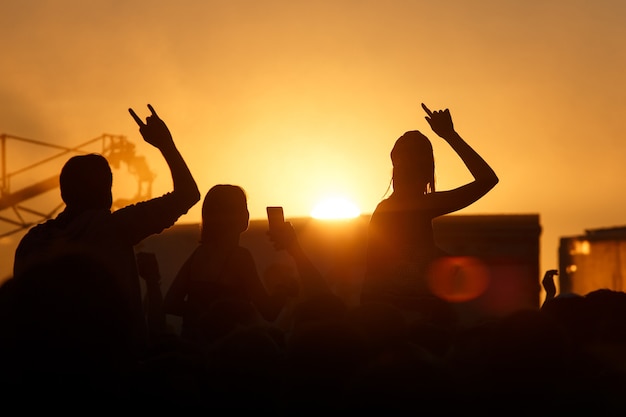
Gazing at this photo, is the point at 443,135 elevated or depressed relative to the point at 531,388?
elevated

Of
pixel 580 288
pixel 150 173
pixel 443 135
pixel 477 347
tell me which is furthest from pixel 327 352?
pixel 150 173

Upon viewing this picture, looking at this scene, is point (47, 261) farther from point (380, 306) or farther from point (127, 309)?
point (380, 306)

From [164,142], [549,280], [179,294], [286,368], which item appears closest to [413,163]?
[549,280]

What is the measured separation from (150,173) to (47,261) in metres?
64.0

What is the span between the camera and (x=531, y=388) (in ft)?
5.55

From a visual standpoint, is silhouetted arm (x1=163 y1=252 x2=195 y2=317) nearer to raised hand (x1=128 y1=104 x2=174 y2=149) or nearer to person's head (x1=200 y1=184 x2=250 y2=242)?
person's head (x1=200 y1=184 x2=250 y2=242)

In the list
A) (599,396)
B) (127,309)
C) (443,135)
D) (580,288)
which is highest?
(443,135)

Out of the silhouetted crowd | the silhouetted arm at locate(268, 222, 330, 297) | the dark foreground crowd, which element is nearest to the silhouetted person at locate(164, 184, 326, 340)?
the silhouetted arm at locate(268, 222, 330, 297)

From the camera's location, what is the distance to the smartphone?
13.1 feet

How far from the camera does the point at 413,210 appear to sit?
505 centimetres

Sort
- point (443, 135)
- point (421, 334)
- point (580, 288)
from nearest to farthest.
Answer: point (421, 334), point (443, 135), point (580, 288)

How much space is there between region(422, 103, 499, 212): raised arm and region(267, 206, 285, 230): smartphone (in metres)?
0.83

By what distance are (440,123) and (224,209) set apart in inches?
53.9

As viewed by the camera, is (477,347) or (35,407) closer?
(35,407)
